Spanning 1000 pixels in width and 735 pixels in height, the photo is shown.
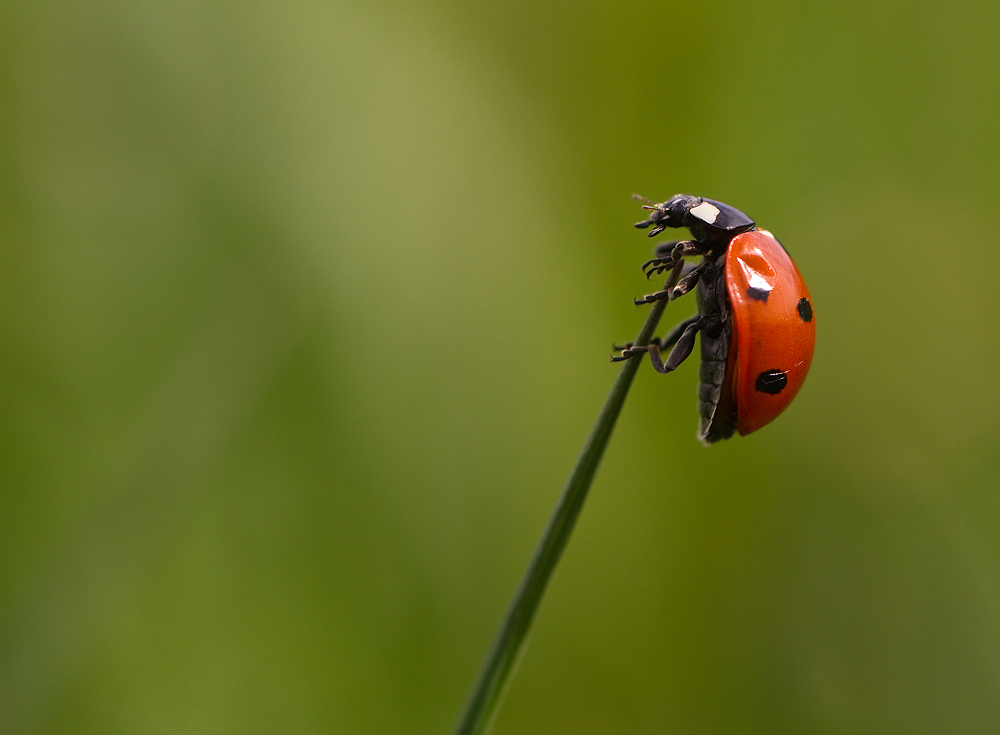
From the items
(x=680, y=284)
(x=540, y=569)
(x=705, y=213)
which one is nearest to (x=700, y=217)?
A: (x=705, y=213)

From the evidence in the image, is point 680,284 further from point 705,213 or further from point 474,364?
point 474,364

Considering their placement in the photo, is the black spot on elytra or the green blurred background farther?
the green blurred background

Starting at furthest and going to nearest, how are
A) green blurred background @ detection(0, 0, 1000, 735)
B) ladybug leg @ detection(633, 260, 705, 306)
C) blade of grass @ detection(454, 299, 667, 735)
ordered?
green blurred background @ detection(0, 0, 1000, 735) → ladybug leg @ detection(633, 260, 705, 306) → blade of grass @ detection(454, 299, 667, 735)

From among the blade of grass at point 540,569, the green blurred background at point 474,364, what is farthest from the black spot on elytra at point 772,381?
the green blurred background at point 474,364

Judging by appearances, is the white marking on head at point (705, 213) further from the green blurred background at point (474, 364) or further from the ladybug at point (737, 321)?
the green blurred background at point (474, 364)

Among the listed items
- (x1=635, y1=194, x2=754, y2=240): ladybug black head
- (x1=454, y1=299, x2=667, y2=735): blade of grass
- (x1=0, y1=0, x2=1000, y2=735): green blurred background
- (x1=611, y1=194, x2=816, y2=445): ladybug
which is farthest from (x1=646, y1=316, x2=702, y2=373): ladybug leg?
(x1=0, y1=0, x2=1000, y2=735): green blurred background

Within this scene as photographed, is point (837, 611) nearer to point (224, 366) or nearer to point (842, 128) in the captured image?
point (842, 128)

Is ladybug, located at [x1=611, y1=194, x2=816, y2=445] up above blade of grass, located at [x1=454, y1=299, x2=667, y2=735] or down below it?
above

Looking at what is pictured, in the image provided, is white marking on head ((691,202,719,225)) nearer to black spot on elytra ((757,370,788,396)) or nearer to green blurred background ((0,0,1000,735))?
black spot on elytra ((757,370,788,396))
